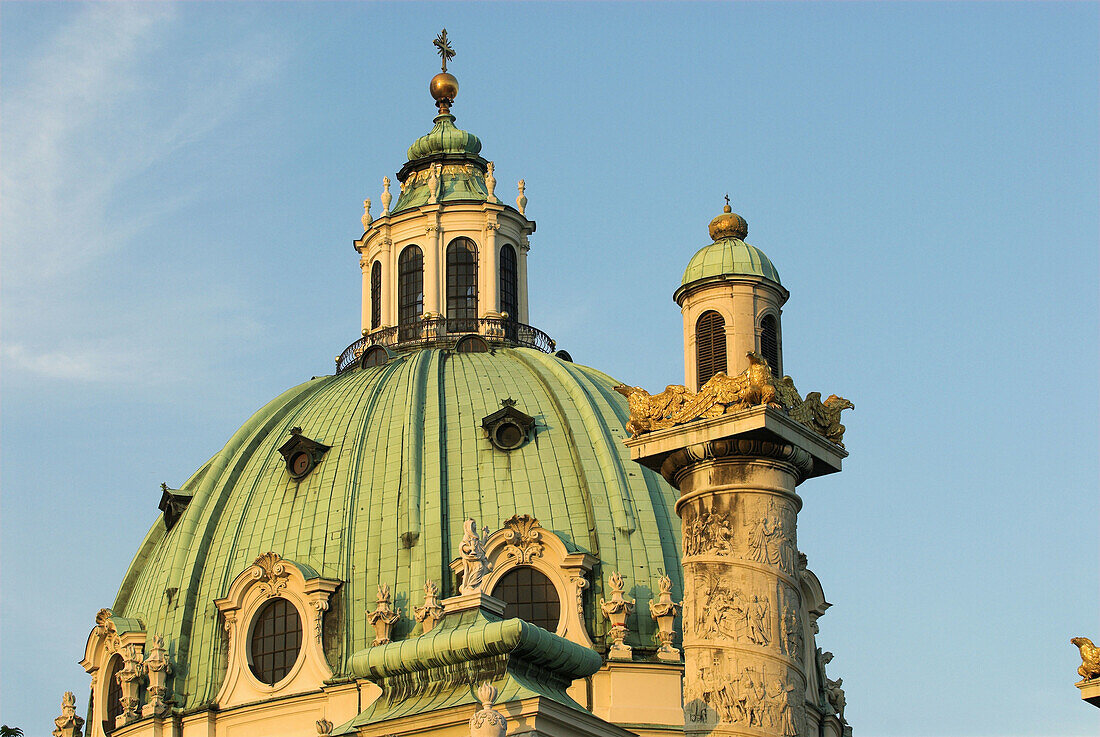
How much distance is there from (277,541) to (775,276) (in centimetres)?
2679

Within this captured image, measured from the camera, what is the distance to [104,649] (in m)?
60.8

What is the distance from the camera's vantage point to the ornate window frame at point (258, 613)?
5619 centimetres

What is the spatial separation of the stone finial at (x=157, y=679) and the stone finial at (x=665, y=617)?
13.2 meters

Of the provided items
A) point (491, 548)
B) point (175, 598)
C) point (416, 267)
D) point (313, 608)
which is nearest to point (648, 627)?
point (491, 548)

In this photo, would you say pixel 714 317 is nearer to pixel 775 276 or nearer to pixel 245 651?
pixel 775 276

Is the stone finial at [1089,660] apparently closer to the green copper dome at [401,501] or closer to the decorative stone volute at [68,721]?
the green copper dome at [401,501]

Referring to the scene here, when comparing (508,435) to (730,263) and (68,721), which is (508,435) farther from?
(730,263)

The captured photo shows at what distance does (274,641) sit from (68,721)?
8762 mm

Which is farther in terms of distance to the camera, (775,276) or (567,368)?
(567,368)

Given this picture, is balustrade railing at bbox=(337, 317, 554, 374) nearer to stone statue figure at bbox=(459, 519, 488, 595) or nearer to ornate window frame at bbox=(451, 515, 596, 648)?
ornate window frame at bbox=(451, 515, 596, 648)

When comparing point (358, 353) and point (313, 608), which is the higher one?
point (358, 353)

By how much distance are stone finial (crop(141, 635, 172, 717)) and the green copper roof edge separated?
52.2 ft

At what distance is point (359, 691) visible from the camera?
2158 inches

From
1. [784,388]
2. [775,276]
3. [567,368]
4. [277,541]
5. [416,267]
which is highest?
[416,267]
